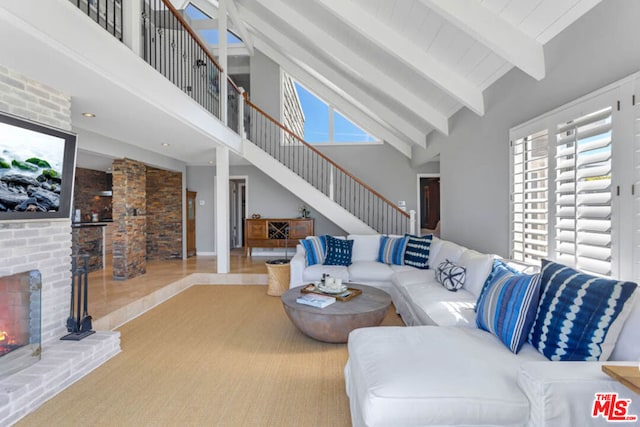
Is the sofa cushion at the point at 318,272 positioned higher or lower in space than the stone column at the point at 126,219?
lower

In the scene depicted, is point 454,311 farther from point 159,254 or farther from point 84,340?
point 159,254

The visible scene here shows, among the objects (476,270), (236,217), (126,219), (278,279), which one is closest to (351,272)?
(278,279)

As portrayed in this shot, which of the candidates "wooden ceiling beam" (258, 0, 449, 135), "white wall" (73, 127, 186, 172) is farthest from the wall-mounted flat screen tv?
"wooden ceiling beam" (258, 0, 449, 135)

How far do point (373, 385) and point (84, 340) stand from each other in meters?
2.66

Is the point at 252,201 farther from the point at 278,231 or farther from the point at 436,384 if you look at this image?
the point at 436,384

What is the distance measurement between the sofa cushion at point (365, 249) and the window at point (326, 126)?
3.55 meters

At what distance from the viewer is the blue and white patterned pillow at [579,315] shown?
1.53 meters

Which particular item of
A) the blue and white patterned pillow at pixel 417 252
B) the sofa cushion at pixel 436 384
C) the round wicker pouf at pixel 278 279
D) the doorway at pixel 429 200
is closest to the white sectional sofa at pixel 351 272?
the blue and white patterned pillow at pixel 417 252

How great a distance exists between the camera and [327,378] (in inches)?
98.4

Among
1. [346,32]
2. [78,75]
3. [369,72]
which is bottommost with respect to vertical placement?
[78,75]

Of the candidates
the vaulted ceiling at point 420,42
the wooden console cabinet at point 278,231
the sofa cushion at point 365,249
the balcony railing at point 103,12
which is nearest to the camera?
the vaulted ceiling at point 420,42

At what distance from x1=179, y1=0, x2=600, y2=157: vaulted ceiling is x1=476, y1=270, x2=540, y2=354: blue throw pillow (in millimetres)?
1763

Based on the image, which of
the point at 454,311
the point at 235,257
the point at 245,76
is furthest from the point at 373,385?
the point at 245,76

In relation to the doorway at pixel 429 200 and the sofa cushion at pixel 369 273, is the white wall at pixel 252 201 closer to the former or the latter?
the doorway at pixel 429 200
